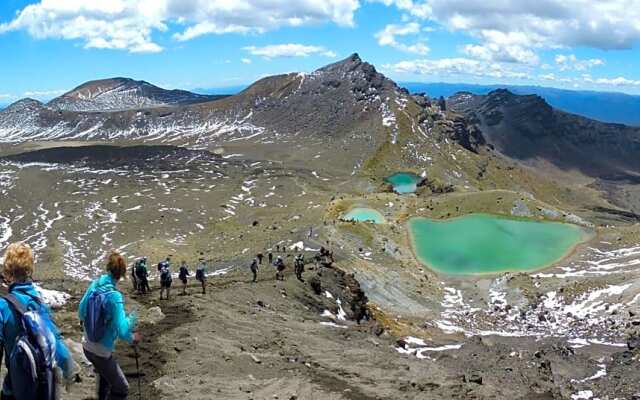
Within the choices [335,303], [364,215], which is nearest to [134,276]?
[335,303]

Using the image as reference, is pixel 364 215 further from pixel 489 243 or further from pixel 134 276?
pixel 134 276

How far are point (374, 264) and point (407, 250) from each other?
34.5 feet

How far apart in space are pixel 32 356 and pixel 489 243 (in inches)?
3326

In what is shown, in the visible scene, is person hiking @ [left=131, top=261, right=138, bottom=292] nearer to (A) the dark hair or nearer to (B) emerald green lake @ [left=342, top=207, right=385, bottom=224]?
(A) the dark hair

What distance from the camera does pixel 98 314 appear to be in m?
13.0

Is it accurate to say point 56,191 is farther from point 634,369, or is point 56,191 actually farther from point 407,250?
point 634,369

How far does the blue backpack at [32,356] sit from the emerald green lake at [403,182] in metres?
170

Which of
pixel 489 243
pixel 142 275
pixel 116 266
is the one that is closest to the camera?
pixel 116 266

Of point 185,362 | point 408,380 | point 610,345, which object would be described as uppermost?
point 185,362

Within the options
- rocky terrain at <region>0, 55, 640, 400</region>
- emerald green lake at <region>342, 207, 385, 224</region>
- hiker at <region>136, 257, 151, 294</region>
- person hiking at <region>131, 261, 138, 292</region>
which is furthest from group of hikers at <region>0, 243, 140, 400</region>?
emerald green lake at <region>342, 207, 385, 224</region>

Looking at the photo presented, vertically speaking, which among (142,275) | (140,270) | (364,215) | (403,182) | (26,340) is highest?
(26,340)

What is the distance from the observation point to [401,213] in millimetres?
105125

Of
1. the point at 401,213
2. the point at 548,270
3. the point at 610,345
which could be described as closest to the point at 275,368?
the point at 610,345

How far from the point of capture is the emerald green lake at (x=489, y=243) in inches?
3174
